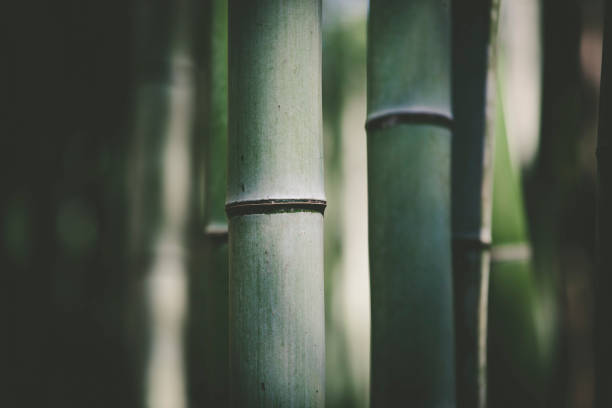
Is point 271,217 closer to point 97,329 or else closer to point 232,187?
point 232,187

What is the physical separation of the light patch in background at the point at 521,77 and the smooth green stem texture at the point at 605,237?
349mm

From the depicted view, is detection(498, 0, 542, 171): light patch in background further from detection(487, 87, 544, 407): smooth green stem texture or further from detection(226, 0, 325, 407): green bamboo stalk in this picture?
detection(226, 0, 325, 407): green bamboo stalk

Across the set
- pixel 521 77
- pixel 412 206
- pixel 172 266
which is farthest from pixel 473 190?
pixel 172 266

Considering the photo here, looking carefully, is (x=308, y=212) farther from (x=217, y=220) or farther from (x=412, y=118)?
(x=217, y=220)

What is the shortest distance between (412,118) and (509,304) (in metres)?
0.31

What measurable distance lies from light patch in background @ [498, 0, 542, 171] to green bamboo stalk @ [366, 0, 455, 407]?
0.95 ft

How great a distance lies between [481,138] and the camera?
25.8 inches

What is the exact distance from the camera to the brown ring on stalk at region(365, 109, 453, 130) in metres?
0.54

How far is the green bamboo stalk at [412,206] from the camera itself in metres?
0.54

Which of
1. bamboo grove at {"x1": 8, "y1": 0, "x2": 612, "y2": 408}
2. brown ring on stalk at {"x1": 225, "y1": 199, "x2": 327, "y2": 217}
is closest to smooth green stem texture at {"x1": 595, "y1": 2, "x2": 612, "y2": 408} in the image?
bamboo grove at {"x1": 8, "y1": 0, "x2": 612, "y2": 408}

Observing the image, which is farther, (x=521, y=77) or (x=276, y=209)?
(x=521, y=77)

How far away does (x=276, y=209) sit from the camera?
0.45 m

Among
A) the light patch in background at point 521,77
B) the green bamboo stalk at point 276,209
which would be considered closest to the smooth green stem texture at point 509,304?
the light patch in background at point 521,77

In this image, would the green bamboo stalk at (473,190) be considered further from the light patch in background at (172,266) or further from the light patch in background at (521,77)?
the light patch in background at (172,266)
